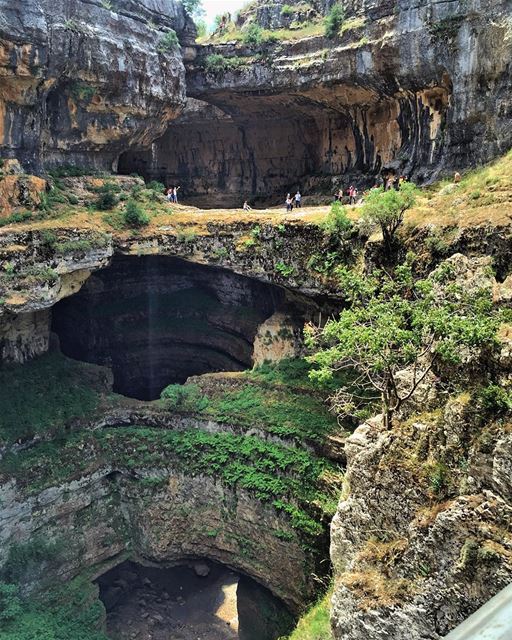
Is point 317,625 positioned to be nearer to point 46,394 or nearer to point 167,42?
point 46,394

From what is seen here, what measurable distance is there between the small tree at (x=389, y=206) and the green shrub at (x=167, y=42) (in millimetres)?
12146

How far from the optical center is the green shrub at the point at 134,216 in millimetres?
17094

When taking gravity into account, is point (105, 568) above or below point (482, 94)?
below

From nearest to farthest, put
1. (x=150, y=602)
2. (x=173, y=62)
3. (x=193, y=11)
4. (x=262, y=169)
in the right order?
(x=150, y=602) → (x=173, y=62) → (x=193, y=11) → (x=262, y=169)

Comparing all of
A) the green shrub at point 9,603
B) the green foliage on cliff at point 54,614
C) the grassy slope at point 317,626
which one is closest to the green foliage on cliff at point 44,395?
the green shrub at point 9,603

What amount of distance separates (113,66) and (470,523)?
18.1m

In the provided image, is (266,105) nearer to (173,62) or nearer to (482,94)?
(173,62)

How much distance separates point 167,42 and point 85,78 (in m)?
4.25

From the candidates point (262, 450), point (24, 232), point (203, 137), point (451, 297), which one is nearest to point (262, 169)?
point (203, 137)

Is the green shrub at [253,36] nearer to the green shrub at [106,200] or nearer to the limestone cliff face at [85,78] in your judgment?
the limestone cliff face at [85,78]

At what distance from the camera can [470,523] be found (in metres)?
6.21

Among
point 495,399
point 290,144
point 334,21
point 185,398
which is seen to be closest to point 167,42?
point 334,21

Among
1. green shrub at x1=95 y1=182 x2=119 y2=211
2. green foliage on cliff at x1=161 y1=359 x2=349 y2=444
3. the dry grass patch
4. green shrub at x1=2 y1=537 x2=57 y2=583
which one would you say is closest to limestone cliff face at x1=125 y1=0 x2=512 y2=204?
green shrub at x1=95 y1=182 x2=119 y2=211

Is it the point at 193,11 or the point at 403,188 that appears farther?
the point at 193,11
